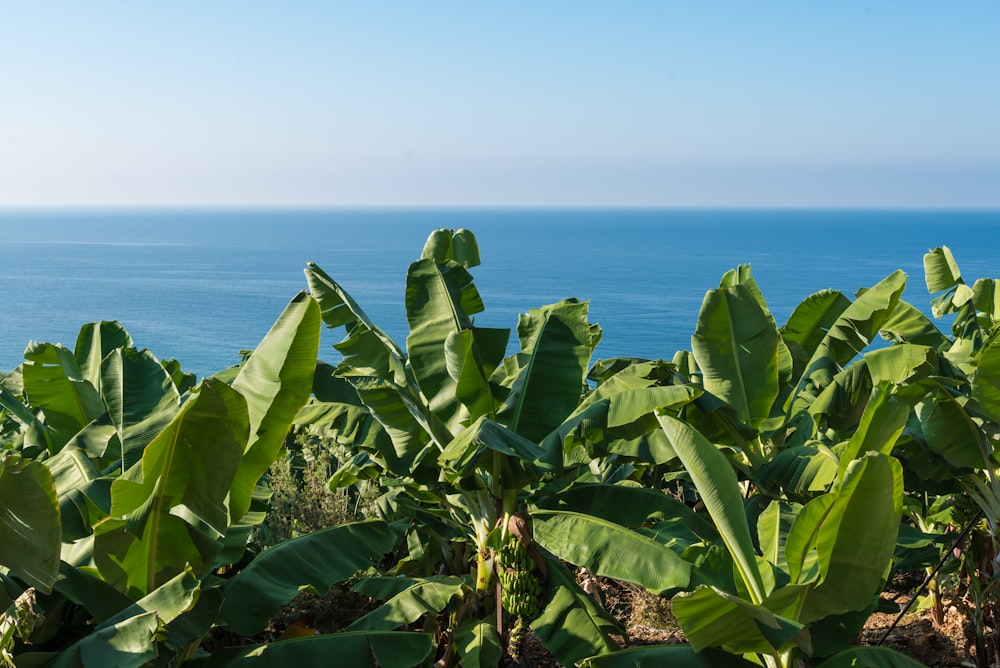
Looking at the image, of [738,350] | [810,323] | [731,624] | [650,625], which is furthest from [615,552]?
[810,323]

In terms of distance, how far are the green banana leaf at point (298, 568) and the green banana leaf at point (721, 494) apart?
7.40 feet

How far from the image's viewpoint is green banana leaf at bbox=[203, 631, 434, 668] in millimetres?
4957

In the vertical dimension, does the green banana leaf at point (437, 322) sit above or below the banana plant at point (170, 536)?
above

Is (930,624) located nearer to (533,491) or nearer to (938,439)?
(938,439)

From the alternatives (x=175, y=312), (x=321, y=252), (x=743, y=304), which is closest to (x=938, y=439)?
(x=743, y=304)

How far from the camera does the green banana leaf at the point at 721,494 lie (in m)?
4.86

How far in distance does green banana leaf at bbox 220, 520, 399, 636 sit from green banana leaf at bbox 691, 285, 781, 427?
267 cm

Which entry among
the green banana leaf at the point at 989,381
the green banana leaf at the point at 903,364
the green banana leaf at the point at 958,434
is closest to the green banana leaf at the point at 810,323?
the green banana leaf at the point at 903,364

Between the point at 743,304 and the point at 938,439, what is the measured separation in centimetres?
164

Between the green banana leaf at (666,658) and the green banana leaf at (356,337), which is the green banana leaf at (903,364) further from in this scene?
the green banana leaf at (356,337)

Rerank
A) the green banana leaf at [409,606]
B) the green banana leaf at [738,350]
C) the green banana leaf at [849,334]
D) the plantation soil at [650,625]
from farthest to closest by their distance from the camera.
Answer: the green banana leaf at [849,334] → the plantation soil at [650,625] → the green banana leaf at [738,350] → the green banana leaf at [409,606]

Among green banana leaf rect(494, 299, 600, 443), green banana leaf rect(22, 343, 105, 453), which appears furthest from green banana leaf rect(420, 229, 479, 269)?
green banana leaf rect(22, 343, 105, 453)

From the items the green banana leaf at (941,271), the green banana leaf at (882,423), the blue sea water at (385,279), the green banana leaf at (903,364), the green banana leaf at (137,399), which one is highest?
the green banana leaf at (941,271)

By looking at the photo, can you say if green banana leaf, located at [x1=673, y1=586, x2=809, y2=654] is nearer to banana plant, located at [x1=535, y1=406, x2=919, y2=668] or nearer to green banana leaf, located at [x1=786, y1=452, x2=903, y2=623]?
banana plant, located at [x1=535, y1=406, x2=919, y2=668]
